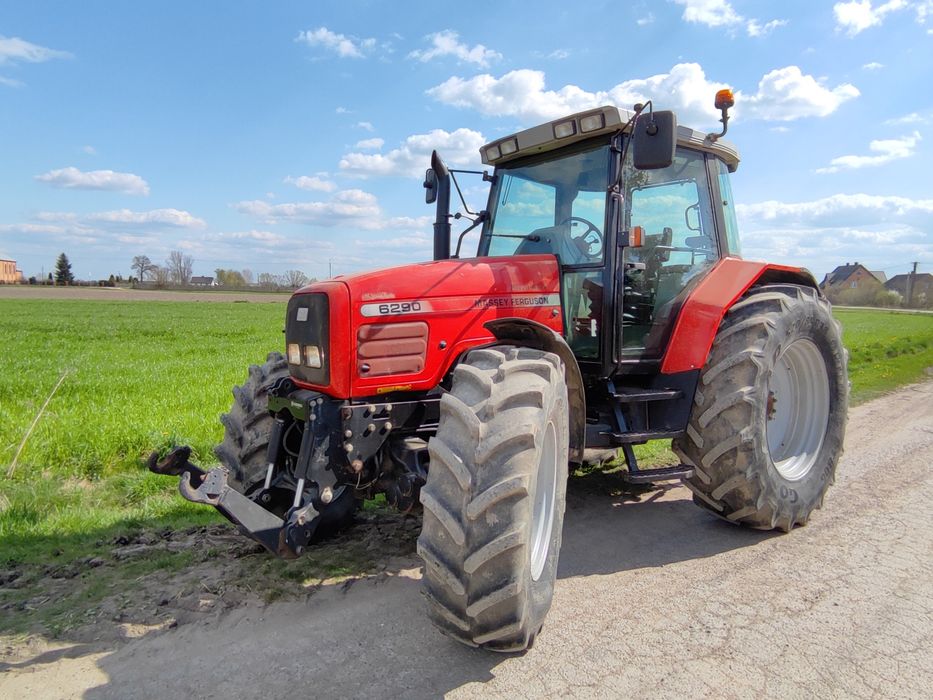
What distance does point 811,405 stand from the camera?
→ 503cm

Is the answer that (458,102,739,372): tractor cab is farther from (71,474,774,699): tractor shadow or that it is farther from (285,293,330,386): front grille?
(285,293,330,386): front grille

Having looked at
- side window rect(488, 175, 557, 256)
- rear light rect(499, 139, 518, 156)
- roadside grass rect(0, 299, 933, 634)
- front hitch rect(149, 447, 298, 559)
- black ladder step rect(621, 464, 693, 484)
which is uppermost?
rear light rect(499, 139, 518, 156)

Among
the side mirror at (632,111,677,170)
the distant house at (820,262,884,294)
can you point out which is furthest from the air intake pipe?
the distant house at (820,262,884,294)

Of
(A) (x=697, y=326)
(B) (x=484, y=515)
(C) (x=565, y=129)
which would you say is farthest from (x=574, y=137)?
(B) (x=484, y=515)

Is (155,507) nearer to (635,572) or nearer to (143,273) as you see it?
(635,572)

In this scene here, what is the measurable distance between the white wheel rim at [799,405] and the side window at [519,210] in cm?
204

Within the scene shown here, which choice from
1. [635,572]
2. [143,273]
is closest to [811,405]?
[635,572]

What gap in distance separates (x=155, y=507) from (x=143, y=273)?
90.1m

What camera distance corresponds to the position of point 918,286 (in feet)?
242

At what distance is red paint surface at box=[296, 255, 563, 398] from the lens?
3.31 metres

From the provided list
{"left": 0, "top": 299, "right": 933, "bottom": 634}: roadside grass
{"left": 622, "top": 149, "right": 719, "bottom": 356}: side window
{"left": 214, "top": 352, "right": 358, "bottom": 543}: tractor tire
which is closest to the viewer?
{"left": 0, "top": 299, "right": 933, "bottom": 634}: roadside grass

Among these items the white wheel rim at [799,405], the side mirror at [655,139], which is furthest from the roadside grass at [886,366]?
the side mirror at [655,139]

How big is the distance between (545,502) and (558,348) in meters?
0.80

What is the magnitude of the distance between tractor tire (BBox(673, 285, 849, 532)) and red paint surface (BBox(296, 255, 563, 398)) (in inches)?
45.8
